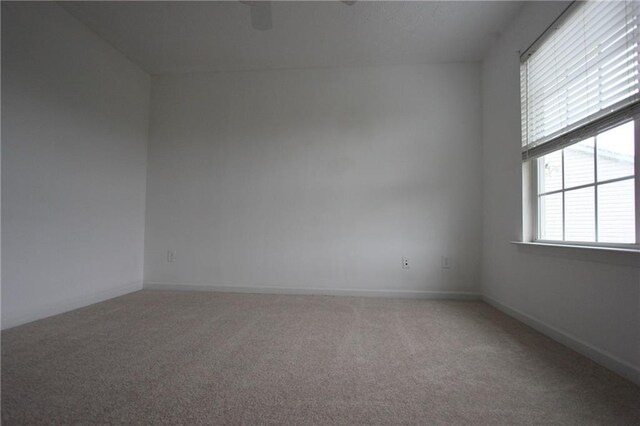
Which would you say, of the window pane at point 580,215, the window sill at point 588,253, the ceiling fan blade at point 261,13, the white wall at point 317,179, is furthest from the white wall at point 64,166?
the window pane at point 580,215

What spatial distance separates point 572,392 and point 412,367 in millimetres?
623

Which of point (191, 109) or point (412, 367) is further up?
point (191, 109)

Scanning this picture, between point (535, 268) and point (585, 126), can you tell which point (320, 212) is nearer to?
point (535, 268)

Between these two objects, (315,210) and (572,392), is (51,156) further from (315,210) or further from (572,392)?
(572,392)

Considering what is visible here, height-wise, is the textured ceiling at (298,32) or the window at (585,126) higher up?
A: the textured ceiling at (298,32)

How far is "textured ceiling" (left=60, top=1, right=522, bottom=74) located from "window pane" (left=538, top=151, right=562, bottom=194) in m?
1.19

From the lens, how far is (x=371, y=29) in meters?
2.33

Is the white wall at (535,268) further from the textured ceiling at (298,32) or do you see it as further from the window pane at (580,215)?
the textured ceiling at (298,32)

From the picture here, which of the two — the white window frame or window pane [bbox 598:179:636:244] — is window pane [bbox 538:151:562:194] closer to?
the white window frame

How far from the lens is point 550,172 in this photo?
6.03ft

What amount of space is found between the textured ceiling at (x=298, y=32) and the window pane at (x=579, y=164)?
1.24 metres

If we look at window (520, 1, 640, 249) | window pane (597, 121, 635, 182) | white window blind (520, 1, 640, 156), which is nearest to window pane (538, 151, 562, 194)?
window (520, 1, 640, 249)

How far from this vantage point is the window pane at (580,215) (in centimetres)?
151

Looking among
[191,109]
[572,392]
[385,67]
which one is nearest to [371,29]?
[385,67]
